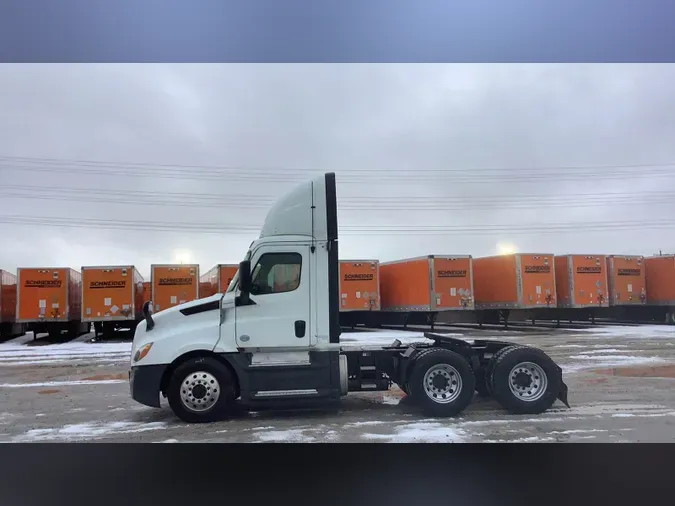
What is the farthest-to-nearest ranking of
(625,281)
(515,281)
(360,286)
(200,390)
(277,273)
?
1. (625,281)
2. (360,286)
3. (515,281)
4. (277,273)
5. (200,390)

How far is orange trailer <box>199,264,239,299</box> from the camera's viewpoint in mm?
7496

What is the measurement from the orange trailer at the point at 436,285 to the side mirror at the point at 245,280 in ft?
27.0

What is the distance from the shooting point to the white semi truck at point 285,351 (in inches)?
257

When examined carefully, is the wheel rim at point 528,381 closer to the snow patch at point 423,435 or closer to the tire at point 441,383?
the tire at point 441,383

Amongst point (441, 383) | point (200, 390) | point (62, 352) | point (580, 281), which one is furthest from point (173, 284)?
point (580, 281)

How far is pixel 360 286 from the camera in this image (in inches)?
687

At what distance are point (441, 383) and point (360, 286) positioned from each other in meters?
10.6

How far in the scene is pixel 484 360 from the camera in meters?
7.12

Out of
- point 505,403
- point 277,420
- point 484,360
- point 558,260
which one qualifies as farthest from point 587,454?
point 558,260

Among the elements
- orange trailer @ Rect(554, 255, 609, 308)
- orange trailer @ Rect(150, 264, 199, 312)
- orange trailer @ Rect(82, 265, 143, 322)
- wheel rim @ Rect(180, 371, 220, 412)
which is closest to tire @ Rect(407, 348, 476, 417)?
wheel rim @ Rect(180, 371, 220, 412)

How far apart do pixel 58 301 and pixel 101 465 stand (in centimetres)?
1328

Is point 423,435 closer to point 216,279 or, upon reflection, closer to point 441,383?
point 441,383

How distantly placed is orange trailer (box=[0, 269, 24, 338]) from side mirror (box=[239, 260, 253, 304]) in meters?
14.7

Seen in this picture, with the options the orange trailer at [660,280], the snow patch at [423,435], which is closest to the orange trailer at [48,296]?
the snow patch at [423,435]
